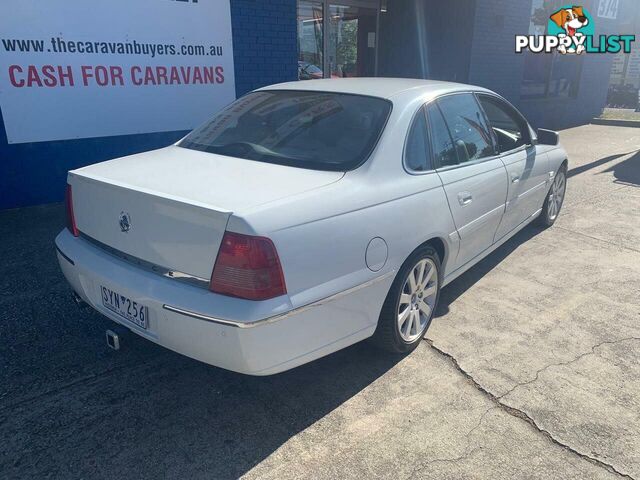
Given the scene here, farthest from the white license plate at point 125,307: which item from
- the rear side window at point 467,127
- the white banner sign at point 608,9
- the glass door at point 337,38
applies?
the white banner sign at point 608,9

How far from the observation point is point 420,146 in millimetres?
3107

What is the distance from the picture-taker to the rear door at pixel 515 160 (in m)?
4.12

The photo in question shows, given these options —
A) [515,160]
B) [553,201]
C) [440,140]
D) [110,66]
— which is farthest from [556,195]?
[110,66]

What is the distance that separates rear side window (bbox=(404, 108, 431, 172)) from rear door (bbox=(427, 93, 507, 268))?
88 mm

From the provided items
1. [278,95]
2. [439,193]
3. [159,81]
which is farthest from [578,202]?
[159,81]

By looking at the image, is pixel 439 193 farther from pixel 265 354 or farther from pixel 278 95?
pixel 265 354

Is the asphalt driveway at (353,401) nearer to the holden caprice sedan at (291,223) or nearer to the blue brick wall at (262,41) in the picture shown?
the holden caprice sedan at (291,223)

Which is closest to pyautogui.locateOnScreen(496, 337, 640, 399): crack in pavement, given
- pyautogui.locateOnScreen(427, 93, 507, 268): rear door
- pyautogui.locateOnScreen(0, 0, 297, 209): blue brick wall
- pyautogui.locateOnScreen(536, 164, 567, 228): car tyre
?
pyautogui.locateOnScreen(427, 93, 507, 268): rear door

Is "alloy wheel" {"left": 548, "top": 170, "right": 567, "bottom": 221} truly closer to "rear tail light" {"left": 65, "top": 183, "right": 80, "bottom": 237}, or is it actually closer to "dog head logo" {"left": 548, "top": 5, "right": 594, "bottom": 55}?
"rear tail light" {"left": 65, "top": 183, "right": 80, "bottom": 237}

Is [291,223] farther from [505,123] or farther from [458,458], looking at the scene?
[505,123]

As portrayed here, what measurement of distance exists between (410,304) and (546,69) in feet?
43.2

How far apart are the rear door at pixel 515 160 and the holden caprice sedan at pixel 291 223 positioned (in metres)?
0.38

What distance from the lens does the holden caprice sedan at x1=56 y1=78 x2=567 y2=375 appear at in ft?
7.17

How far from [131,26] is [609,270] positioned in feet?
19.4
